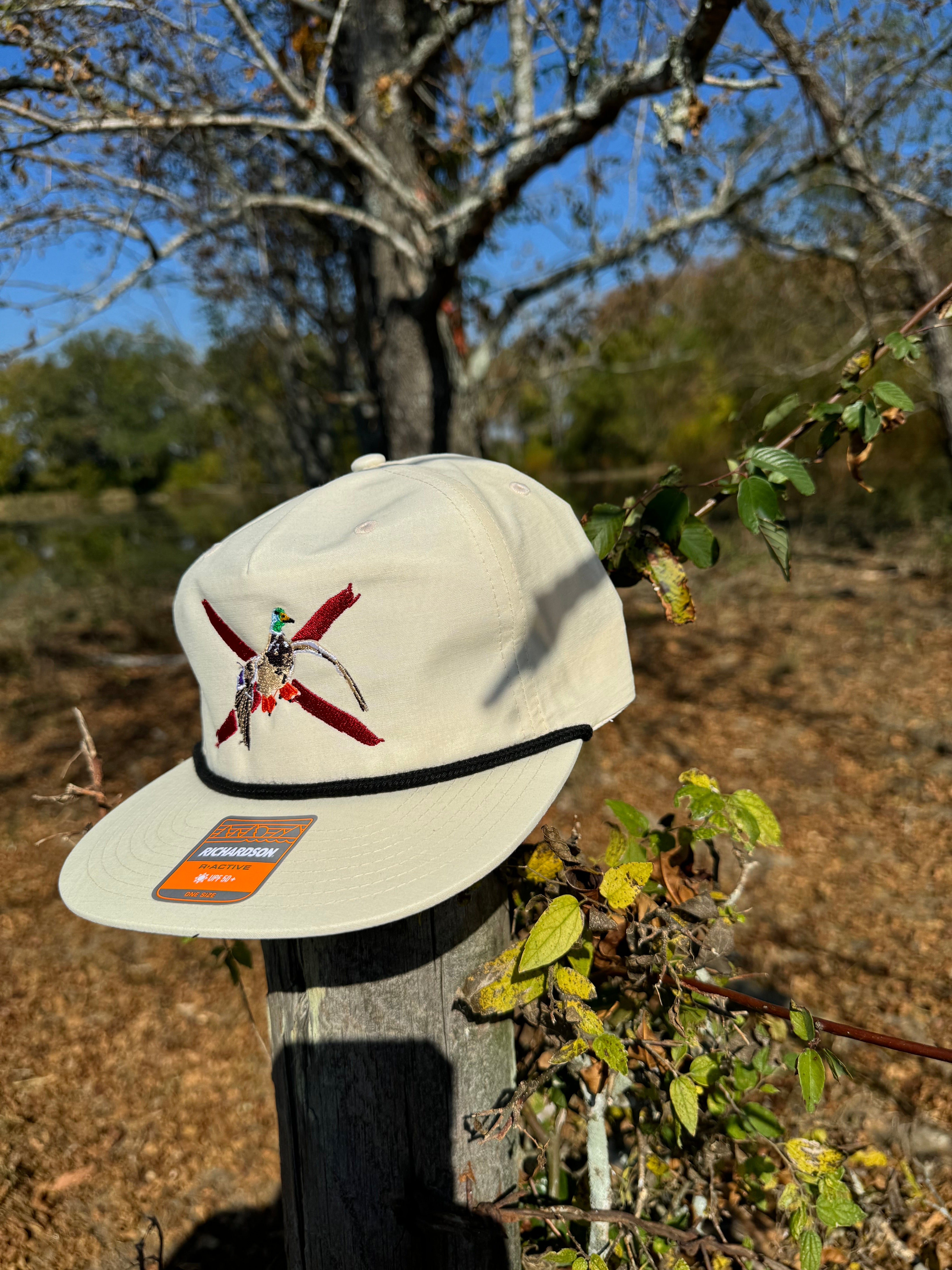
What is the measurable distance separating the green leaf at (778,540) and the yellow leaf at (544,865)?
0.63 meters

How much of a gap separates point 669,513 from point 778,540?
0.64 ft

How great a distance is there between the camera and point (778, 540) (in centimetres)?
127

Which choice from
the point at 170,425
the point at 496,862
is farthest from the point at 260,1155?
the point at 170,425

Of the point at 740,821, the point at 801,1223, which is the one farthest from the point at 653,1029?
the point at 740,821

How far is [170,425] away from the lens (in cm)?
4066

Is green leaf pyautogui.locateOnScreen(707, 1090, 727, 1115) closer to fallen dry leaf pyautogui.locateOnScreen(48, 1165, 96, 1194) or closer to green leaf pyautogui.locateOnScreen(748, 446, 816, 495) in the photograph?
green leaf pyautogui.locateOnScreen(748, 446, 816, 495)

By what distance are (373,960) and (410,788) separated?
0.29 metres

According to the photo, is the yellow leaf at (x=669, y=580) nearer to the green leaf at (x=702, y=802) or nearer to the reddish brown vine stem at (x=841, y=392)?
the reddish brown vine stem at (x=841, y=392)

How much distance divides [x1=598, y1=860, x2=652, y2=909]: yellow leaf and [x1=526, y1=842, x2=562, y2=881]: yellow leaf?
99 millimetres

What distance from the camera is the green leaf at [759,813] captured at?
1366 millimetres

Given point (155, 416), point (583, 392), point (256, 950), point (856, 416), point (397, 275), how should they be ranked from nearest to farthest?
point (856, 416)
point (256, 950)
point (397, 275)
point (583, 392)
point (155, 416)

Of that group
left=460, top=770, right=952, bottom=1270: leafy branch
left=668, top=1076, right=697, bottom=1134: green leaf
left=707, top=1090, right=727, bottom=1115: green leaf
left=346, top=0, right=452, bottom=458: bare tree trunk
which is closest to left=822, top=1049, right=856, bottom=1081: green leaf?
left=460, top=770, right=952, bottom=1270: leafy branch

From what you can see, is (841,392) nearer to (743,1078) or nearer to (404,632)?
(404,632)

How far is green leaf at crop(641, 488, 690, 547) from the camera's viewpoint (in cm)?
132
